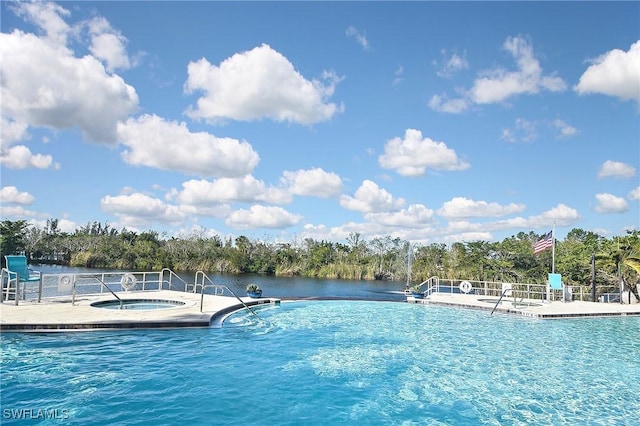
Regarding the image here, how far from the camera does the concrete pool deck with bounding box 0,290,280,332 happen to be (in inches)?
370

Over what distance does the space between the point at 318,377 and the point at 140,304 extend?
918 cm

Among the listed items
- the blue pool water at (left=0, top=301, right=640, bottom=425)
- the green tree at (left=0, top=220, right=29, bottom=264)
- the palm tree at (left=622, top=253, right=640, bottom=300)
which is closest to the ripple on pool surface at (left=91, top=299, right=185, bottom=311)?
the blue pool water at (left=0, top=301, right=640, bottom=425)

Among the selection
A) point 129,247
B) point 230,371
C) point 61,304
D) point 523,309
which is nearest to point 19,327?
point 61,304

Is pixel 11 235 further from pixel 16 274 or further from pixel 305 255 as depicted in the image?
pixel 16 274

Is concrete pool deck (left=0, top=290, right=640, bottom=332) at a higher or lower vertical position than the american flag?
lower

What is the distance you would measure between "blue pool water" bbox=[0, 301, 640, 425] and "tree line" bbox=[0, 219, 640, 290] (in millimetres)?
25779

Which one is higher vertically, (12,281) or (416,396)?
(12,281)

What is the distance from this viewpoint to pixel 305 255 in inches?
2141

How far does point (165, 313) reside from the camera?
11.4 metres

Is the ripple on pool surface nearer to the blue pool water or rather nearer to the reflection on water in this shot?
the blue pool water

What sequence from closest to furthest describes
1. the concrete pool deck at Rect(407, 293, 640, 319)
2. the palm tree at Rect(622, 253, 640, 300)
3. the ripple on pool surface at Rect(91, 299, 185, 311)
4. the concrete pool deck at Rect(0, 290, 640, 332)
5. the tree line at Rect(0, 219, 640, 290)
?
the concrete pool deck at Rect(0, 290, 640, 332)
the ripple on pool surface at Rect(91, 299, 185, 311)
the concrete pool deck at Rect(407, 293, 640, 319)
the palm tree at Rect(622, 253, 640, 300)
the tree line at Rect(0, 219, 640, 290)

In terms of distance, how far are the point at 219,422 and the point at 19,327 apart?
626cm

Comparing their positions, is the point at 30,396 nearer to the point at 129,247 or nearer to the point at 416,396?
the point at 416,396

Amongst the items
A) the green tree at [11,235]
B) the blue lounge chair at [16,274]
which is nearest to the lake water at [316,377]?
the blue lounge chair at [16,274]
